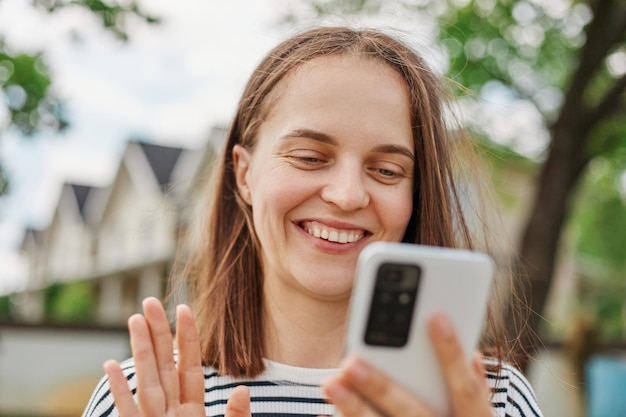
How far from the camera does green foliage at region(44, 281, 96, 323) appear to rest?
25.7 meters

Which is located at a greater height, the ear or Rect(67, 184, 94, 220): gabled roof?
Rect(67, 184, 94, 220): gabled roof

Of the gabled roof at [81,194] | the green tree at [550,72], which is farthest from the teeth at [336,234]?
the gabled roof at [81,194]

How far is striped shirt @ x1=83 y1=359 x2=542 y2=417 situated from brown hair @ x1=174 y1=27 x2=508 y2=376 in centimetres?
4

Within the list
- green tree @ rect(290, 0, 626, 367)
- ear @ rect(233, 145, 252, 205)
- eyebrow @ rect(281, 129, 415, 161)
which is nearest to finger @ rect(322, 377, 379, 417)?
eyebrow @ rect(281, 129, 415, 161)

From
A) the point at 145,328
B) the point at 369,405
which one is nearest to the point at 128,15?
the point at 145,328

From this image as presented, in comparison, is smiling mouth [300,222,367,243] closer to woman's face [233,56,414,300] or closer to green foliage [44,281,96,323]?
woman's face [233,56,414,300]

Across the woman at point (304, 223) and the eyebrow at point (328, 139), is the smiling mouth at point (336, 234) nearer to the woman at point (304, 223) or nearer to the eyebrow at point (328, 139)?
the woman at point (304, 223)

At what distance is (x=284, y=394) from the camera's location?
77.4 inches

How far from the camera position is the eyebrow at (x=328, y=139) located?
1760 millimetres

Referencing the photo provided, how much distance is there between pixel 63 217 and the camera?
115ft

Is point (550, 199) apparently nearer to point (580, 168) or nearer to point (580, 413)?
point (580, 168)

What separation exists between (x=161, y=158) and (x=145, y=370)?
24464mm

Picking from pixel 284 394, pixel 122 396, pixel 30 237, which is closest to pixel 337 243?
pixel 284 394

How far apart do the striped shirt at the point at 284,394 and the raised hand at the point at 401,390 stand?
0.77 meters
